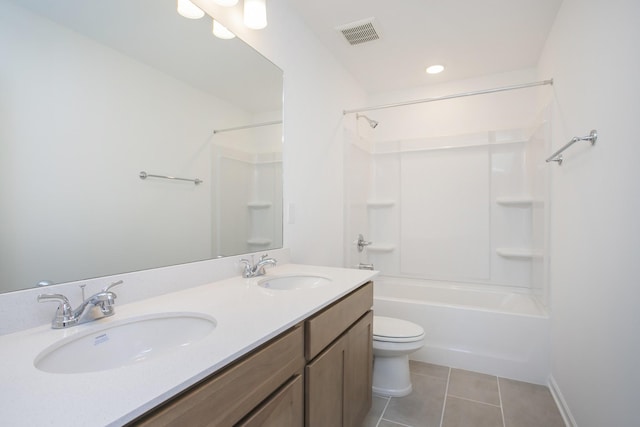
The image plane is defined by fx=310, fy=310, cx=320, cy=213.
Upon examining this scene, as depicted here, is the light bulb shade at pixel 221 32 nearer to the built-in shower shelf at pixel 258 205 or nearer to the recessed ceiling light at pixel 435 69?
the built-in shower shelf at pixel 258 205

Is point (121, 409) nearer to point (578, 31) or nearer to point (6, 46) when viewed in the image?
point (6, 46)

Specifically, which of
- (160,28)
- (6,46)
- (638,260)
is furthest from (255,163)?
Result: (638,260)

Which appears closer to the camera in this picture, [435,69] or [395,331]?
[395,331]

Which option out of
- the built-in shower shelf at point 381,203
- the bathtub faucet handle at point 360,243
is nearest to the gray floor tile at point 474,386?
the bathtub faucet handle at point 360,243

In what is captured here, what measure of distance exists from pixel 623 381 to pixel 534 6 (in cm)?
208

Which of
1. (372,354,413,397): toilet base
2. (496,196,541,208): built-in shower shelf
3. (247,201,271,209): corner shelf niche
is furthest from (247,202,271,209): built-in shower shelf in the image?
(496,196,541,208): built-in shower shelf

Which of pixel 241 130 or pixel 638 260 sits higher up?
pixel 241 130

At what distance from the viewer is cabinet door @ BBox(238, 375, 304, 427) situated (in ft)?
2.55

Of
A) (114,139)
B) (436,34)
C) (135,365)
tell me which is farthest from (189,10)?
(436,34)

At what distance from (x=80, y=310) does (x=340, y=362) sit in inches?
36.2

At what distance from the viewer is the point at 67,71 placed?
36.6 inches

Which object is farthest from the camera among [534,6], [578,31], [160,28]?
[534,6]

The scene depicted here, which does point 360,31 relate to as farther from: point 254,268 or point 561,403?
point 561,403

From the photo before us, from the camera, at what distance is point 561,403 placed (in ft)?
5.82
